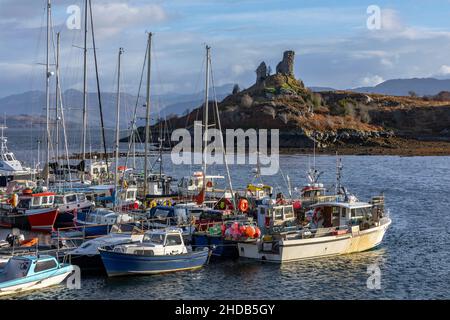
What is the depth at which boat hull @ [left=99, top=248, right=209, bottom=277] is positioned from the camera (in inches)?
1323

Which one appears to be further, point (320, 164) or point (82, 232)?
point (320, 164)

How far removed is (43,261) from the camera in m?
31.4

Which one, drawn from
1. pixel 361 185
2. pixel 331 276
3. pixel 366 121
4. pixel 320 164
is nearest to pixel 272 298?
pixel 331 276

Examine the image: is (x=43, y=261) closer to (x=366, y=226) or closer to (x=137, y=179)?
(x=366, y=226)

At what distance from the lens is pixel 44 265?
3144cm

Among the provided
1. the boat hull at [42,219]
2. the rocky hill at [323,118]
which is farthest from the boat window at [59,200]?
the rocky hill at [323,118]

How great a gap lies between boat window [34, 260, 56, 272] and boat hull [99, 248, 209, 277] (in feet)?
8.61

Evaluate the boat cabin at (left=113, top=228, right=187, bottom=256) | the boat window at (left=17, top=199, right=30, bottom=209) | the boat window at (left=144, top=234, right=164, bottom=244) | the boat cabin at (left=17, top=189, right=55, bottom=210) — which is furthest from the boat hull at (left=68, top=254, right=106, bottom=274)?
the boat window at (left=17, top=199, right=30, bottom=209)

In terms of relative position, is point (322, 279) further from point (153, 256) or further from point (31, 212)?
point (31, 212)

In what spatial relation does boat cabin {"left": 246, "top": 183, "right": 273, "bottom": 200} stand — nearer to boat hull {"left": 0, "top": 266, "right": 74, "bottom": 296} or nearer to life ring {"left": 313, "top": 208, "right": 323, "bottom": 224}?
life ring {"left": 313, "top": 208, "right": 323, "bottom": 224}

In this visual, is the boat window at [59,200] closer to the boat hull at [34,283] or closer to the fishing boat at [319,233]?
the fishing boat at [319,233]

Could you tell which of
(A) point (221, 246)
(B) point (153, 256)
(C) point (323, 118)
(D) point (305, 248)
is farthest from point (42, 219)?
(C) point (323, 118)

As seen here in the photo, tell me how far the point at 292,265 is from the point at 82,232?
42.6ft

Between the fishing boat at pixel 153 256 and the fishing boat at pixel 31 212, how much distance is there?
14.5 meters
